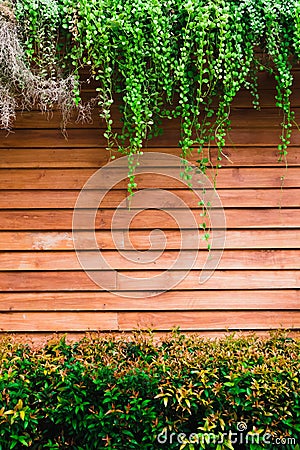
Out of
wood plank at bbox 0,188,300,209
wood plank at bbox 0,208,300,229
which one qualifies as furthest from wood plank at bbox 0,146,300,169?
wood plank at bbox 0,208,300,229

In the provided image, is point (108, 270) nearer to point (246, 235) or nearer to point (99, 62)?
point (246, 235)

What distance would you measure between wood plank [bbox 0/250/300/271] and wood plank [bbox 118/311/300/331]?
0.33 m

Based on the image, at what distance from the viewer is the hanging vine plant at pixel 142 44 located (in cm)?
300

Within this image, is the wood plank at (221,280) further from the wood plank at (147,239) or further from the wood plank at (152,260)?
the wood plank at (147,239)

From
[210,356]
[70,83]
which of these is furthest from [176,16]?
[210,356]

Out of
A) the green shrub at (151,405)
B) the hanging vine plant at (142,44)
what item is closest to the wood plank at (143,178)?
the hanging vine plant at (142,44)

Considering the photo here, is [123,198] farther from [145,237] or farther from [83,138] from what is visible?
[83,138]

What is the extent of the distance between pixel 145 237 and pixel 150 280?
310 millimetres

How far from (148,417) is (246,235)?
153 centimetres

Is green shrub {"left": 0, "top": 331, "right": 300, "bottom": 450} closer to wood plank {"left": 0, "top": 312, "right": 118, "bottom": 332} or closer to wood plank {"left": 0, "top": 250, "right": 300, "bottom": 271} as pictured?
wood plank {"left": 0, "top": 312, "right": 118, "bottom": 332}

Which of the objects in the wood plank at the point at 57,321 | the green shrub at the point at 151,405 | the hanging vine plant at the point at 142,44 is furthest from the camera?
the wood plank at the point at 57,321

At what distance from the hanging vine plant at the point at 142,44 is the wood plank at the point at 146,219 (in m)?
0.40

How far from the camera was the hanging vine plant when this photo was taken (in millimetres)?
3002

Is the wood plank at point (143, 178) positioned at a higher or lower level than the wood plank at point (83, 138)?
lower
